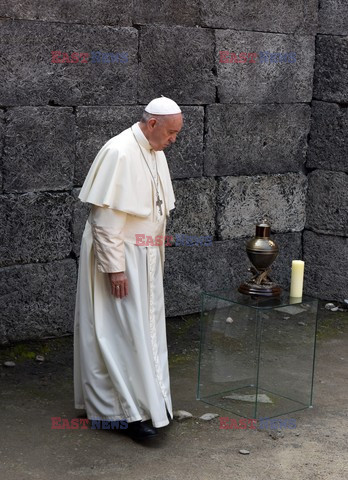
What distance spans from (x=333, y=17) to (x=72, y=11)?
2.44 metres

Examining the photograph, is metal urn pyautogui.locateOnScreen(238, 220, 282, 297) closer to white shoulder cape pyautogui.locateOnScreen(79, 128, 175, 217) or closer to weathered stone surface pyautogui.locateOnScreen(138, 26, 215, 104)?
white shoulder cape pyautogui.locateOnScreen(79, 128, 175, 217)

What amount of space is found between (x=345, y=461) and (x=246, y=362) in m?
0.91

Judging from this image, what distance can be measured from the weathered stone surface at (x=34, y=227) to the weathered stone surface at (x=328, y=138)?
2.40m

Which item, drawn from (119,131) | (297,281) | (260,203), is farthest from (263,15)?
(297,281)

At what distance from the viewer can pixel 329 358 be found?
6820 mm

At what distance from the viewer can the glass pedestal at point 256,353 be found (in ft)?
18.3

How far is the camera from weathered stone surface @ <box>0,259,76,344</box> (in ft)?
21.8

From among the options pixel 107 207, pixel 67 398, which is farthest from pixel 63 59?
pixel 67 398

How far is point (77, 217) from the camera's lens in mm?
6879
